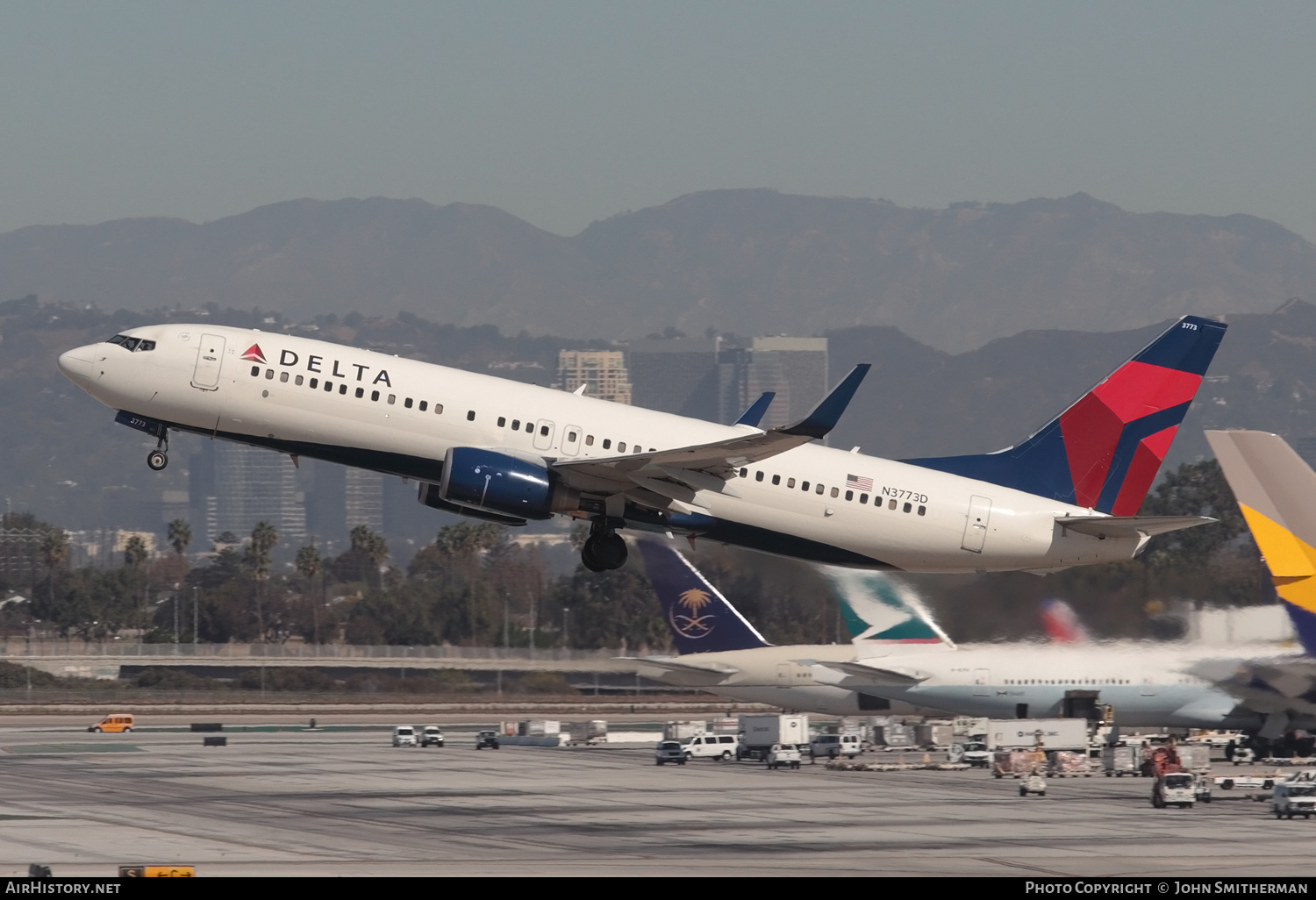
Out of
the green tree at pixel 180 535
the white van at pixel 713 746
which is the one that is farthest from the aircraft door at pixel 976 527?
the green tree at pixel 180 535

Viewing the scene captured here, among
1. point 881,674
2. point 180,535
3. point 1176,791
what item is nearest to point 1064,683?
point 881,674

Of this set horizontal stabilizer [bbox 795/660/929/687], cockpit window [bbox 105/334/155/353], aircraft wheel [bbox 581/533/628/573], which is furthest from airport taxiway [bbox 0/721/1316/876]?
cockpit window [bbox 105/334/155/353]

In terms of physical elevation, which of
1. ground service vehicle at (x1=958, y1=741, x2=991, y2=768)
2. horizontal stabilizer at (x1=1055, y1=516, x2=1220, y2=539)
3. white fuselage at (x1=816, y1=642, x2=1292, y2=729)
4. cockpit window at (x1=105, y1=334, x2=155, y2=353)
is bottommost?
ground service vehicle at (x1=958, y1=741, x2=991, y2=768)

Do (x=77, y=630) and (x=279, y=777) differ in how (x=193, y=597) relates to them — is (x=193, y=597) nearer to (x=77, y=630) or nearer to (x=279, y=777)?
(x=77, y=630)

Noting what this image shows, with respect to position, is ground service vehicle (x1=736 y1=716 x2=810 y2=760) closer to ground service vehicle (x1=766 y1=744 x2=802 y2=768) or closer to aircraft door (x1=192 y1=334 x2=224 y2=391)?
ground service vehicle (x1=766 y1=744 x2=802 y2=768)

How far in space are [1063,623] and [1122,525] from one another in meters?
22.3

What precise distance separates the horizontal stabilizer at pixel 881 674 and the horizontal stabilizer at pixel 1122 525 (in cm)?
2257

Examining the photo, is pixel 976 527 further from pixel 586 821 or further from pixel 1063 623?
pixel 1063 623

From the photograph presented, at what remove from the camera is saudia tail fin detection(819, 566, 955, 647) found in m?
71.0

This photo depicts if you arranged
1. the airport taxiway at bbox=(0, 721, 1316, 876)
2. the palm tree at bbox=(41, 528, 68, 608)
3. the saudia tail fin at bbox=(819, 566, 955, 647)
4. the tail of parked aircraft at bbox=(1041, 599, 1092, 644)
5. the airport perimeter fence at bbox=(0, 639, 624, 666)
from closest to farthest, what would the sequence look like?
the airport taxiway at bbox=(0, 721, 1316, 876), the tail of parked aircraft at bbox=(1041, 599, 1092, 644), the saudia tail fin at bbox=(819, 566, 955, 647), the airport perimeter fence at bbox=(0, 639, 624, 666), the palm tree at bbox=(41, 528, 68, 608)

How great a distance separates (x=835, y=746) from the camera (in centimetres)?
7181

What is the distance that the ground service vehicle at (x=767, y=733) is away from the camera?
237 ft

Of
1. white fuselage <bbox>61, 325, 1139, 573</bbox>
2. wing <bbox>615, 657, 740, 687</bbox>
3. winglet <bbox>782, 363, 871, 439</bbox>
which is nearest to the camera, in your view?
winglet <bbox>782, 363, 871, 439</bbox>

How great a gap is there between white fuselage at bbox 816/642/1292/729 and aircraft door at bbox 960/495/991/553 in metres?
20.7
